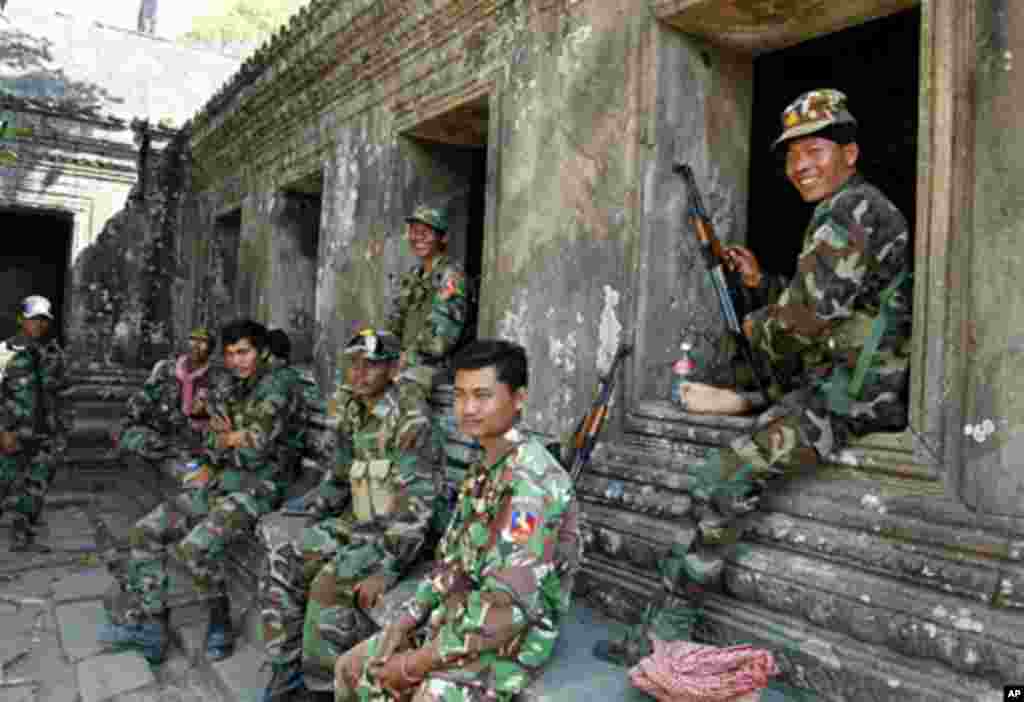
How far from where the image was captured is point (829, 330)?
2529mm

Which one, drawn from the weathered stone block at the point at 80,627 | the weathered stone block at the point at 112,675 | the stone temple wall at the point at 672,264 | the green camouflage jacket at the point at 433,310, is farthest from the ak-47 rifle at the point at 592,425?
the weathered stone block at the point at 80,627

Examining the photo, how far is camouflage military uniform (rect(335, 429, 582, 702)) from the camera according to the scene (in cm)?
214

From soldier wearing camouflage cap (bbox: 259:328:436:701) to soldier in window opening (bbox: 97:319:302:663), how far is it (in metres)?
0.41

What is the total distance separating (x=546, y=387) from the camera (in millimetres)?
3758

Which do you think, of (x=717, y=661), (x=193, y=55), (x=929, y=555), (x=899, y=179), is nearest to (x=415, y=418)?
(x=717, y=661)

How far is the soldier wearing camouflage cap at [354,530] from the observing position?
3186 millimetres

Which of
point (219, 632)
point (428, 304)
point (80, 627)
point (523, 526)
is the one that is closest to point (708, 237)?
point (523, 526)

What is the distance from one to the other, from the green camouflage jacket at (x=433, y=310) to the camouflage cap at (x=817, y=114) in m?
2.40

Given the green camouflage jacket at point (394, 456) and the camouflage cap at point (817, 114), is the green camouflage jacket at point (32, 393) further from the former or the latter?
the camouflage cap at point (817, 114)

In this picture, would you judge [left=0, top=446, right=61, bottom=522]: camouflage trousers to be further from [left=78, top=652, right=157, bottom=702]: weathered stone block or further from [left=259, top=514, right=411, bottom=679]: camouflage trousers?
[left=259, top=514, right=411, bottom=679]: camouflage trousers

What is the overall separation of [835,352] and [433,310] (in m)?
2.56

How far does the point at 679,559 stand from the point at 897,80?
399 cm

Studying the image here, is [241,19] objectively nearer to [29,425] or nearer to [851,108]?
[29,425]

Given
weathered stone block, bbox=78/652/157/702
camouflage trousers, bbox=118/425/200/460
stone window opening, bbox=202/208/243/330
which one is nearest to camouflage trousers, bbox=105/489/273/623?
weathered stone block, bbox=78/652/157/702
